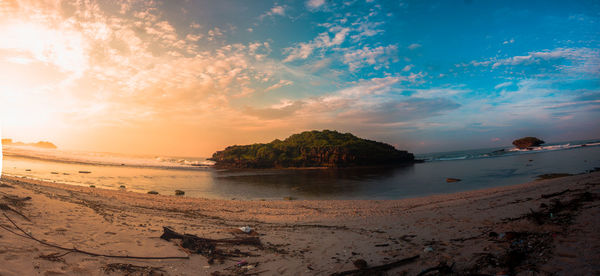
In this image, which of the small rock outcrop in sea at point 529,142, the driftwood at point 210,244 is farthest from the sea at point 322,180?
the small rock outcrop in sea at point 529,142

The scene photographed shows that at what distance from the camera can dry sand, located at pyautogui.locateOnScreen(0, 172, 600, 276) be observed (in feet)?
15.2

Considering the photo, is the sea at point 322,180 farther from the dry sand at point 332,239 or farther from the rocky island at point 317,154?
the rocky island at point 317,154

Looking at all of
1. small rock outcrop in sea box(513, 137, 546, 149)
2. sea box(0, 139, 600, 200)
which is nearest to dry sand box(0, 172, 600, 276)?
sea box(0, 139, 600, 200)

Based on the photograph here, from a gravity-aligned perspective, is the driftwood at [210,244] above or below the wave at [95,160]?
below

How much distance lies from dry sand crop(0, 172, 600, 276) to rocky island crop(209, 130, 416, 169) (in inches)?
1597

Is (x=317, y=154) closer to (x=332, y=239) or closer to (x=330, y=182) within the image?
(x=330, y=182)

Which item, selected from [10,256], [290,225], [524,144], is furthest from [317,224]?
[524,144]

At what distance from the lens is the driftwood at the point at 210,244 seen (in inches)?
245

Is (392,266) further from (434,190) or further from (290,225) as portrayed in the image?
(434,190)

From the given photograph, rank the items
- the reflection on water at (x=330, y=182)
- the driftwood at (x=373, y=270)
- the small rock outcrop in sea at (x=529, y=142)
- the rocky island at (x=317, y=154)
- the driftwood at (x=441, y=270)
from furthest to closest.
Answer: the small rock outcrop in sea at (x=529, y=142) → the rocky island at (x=317, y=154) → the reflection on water at (x=330, y=182) → the driftwood at (x=373, y=270) → the driftwood at (x=441, y=270)

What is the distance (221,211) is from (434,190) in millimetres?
15343

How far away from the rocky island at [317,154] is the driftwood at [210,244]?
147ft

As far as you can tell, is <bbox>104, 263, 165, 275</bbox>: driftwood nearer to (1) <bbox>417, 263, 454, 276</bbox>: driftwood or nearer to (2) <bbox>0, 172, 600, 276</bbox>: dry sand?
(2) <bbox>0, 172, 600, 276</bbox>: dry sand

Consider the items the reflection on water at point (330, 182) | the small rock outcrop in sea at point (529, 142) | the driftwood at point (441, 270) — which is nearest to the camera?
the driftwood at point (441, 270)
